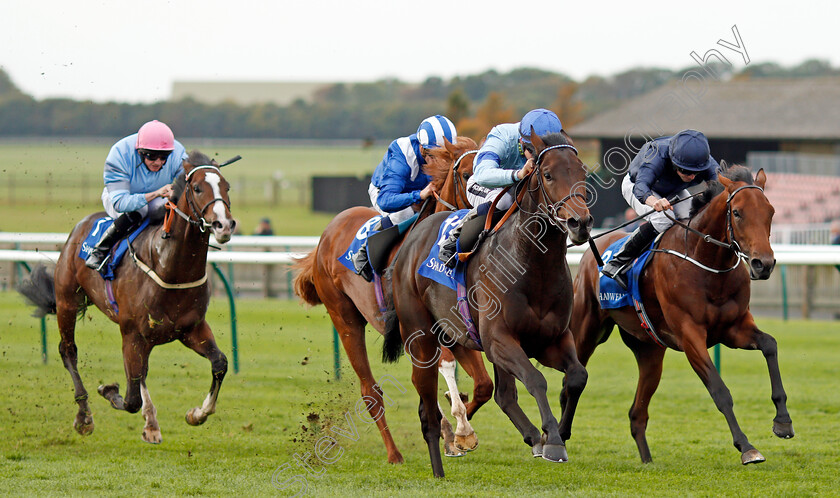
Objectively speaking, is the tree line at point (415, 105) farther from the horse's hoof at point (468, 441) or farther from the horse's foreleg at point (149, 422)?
the horse's hoof at point (468, 441)

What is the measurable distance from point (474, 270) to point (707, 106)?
98.7ft

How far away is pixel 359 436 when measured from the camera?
20.0 feet

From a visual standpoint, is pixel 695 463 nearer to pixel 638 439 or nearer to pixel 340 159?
pixel 638 439

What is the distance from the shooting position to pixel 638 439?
17.8ft

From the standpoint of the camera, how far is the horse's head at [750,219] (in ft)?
14.7

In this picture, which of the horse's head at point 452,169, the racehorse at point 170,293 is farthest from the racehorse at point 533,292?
the racehorse at point 170,293

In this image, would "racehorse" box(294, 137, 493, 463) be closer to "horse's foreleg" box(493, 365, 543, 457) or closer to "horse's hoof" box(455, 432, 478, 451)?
"horse's hoof" box(455, 432, 478, 451)

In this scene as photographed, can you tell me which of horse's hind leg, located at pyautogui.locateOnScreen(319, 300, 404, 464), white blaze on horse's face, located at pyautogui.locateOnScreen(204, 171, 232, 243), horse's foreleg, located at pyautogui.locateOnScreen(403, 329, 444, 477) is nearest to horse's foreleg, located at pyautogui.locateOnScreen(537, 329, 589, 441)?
horse's foreleg, located at pyautogui.locateOnScreen(403, 329, 444, 477)

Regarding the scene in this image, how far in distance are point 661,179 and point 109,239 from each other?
10.3 ft

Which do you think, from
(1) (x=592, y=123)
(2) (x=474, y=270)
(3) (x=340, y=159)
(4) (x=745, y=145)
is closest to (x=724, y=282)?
(2) (x=474, y=270)

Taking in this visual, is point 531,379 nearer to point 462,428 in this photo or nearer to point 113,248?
point 462,428

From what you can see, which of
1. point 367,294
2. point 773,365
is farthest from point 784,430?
point 367,294

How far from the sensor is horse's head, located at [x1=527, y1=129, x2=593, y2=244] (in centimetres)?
375

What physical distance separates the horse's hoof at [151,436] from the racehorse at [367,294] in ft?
3.82
